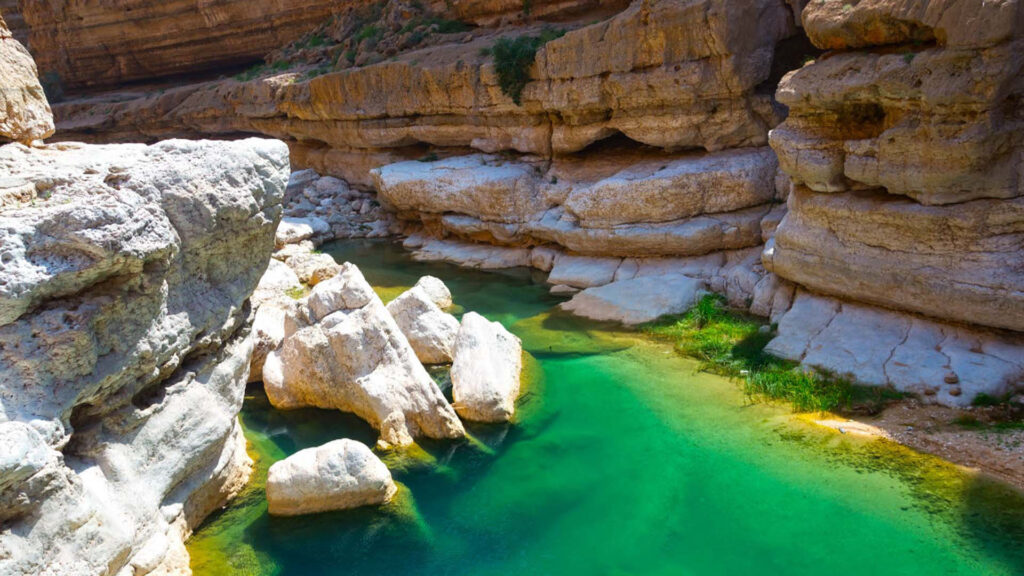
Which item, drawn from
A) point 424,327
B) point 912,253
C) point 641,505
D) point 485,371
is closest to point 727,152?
point 912,253

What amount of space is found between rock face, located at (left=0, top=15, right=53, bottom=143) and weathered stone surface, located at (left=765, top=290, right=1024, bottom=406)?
30.2 feet

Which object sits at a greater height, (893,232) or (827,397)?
(893,232)

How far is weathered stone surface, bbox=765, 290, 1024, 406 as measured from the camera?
334 inches

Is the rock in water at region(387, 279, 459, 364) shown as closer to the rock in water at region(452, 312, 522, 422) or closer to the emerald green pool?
the rock in water at region(452, 312, 522, 422)

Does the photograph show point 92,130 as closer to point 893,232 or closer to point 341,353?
point 341,353

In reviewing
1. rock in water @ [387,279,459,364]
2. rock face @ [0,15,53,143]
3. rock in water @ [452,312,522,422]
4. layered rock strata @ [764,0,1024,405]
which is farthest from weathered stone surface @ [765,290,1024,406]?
rock face @ [0,15,53,143]

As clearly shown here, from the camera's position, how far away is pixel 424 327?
436 inches

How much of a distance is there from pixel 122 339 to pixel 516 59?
473 inches

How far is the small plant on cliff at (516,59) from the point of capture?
630 inches

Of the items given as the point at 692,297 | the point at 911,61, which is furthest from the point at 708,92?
the point at 911,61

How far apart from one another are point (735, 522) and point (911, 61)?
231 inches

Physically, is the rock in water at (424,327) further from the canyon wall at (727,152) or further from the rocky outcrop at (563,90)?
the rocky outcrop at (563,90)

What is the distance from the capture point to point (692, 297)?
40.4 ft

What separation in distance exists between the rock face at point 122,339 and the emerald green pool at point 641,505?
3.91 feet
